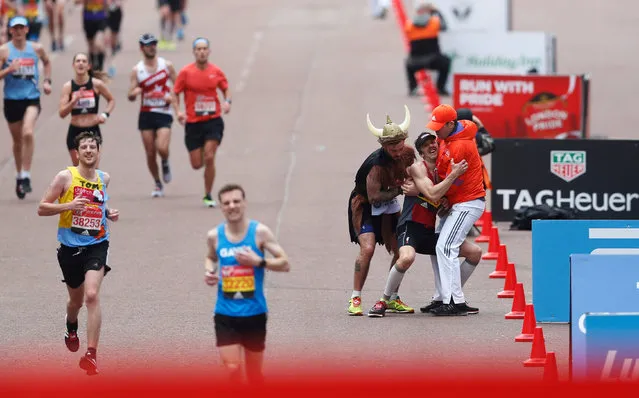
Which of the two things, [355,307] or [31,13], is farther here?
[31,13]

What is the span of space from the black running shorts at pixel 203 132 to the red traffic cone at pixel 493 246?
13.3ft

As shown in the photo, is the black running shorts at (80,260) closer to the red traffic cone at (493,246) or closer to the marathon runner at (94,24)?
the red traffic cone at (493,246)

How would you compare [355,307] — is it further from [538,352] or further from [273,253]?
[273,253]

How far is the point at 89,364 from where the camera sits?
10.4 metres

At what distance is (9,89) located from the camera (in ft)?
59.7

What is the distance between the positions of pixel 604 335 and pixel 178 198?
35.4 feet

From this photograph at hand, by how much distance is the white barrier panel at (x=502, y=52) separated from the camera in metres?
27.0

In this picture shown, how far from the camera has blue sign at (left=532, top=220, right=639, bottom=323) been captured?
12.2 metres

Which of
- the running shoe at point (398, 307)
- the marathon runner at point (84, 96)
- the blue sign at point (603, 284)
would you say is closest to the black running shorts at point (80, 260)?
the running shoe at point (398, 307)

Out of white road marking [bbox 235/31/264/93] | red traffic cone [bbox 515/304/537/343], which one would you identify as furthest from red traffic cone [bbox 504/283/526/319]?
white road marking [bbox 235/31/264/93]

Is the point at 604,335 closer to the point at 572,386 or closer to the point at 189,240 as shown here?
the point at 572,386

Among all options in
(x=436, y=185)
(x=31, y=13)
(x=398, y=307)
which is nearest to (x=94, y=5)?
(x=31, y=13)

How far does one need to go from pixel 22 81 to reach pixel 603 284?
997 centimetres

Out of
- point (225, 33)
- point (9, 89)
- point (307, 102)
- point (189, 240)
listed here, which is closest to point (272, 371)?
point (189, 240)
